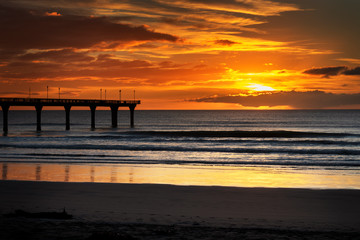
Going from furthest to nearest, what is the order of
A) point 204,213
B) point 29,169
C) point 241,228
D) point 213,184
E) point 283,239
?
point 29,169 < point 213,184 < point 204,213 < point 241,228 < point 283,239

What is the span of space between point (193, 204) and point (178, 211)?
3.54 feet

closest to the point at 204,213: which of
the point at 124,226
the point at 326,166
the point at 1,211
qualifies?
the point at 124,226

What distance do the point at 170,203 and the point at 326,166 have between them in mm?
15575

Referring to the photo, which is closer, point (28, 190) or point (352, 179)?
point (28, 190)

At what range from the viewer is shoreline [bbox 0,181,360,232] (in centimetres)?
1007

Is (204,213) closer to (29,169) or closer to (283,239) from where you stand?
(283,239)

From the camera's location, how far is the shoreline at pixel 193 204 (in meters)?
10.1

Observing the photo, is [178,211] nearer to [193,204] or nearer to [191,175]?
[193,204]

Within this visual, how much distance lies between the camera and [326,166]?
81.8 feet

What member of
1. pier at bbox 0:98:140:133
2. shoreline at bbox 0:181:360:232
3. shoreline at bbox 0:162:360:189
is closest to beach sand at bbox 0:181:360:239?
shoreline at bbox 0:181:360:232

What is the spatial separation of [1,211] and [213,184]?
8.46 metres

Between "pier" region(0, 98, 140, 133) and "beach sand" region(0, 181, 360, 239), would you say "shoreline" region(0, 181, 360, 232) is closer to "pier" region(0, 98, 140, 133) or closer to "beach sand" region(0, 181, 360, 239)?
"beach sand" region(0, 181, 360, 239)

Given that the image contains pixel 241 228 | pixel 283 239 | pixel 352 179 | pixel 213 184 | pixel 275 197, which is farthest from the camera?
pixel 352 179

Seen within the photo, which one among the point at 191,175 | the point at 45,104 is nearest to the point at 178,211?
the point at 191,175
